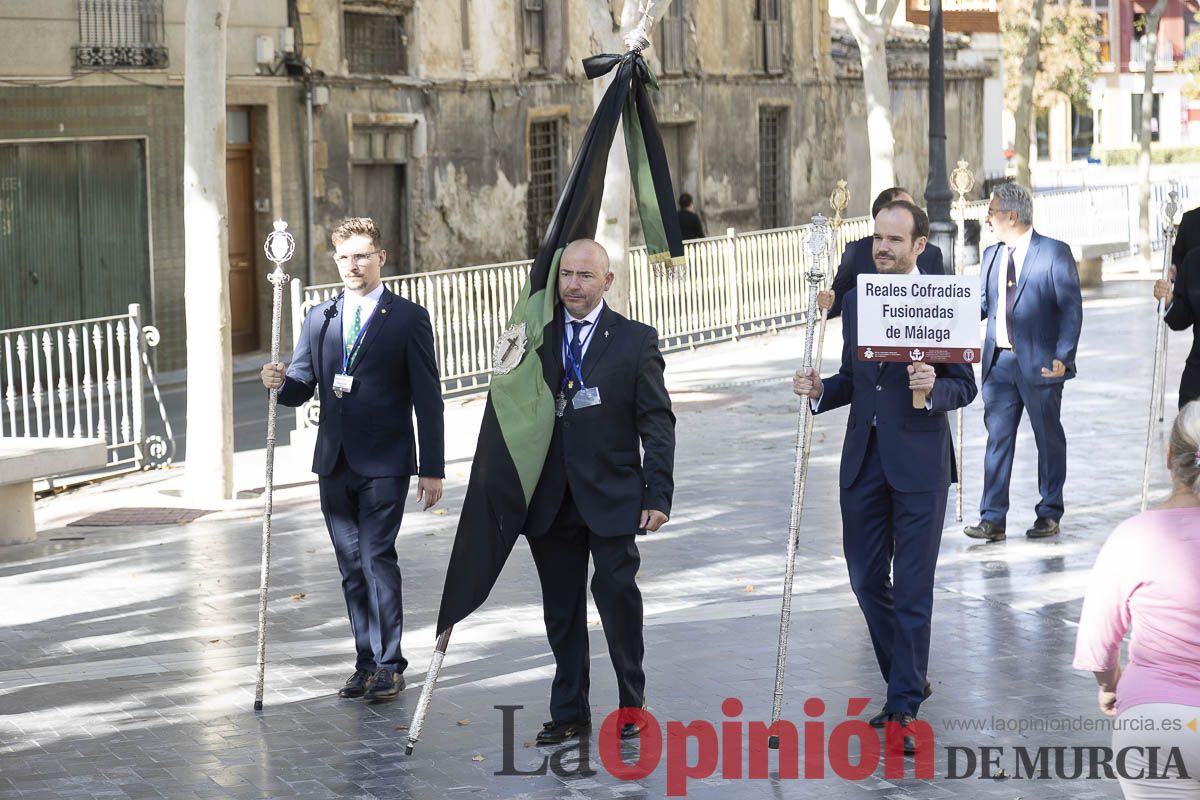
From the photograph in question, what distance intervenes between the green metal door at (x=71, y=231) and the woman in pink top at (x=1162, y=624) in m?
16.8

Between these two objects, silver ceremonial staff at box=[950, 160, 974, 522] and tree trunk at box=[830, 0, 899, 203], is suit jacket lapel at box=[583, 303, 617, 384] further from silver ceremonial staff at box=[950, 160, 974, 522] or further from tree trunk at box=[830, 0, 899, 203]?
tree trunk at box=[830, 0, 899, 203]

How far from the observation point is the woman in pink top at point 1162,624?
434 centimetres

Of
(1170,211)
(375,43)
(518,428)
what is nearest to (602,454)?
(518,428)

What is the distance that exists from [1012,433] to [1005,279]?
895 millimetres

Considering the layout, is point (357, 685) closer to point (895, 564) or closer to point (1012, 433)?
point (895, 564)

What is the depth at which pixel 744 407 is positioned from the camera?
53.2ft

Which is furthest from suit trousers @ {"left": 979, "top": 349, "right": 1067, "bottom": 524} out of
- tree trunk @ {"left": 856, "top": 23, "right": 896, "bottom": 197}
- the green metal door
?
tree trunk @ {"left": 856, "top": 23, "right": 896, "bottom": 197}

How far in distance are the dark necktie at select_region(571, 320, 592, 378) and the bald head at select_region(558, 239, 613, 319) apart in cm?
9

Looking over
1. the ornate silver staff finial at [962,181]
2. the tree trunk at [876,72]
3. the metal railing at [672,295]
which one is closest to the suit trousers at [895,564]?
the ornate silver staff finial at [962,181]

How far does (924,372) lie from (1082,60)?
58532mm

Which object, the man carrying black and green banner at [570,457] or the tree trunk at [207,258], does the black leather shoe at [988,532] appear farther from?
the tree trunk at [207,258]

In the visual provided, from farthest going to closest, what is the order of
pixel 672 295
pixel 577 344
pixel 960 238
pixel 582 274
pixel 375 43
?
pixel 375 43, pixel 672 295, pixel 960 238, pixel 577 344, pixel 582 274

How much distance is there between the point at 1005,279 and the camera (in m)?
10.3

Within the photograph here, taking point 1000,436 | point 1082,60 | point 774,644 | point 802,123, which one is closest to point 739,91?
point 802,123
